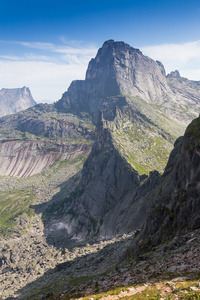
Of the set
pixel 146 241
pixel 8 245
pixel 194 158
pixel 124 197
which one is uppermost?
pixel 194 158

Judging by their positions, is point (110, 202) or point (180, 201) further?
point (110, 202)

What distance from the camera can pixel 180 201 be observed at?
184 feet

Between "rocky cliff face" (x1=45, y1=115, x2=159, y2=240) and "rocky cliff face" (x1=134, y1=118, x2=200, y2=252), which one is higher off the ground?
"rocky cliff face" (x1=134, y1=118, x2=200, y2=252)

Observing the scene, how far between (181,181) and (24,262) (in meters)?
133

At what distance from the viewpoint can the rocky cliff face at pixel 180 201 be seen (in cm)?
5134

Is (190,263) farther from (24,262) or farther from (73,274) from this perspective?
(24,262)

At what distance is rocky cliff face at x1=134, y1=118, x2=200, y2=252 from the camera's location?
51344mm

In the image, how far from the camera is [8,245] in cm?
17325

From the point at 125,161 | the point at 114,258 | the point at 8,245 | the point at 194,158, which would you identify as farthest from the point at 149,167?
the point at 8,245

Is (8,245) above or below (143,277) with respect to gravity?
below

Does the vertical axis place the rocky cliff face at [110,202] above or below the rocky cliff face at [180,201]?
below

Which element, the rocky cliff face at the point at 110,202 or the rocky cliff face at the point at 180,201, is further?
the rocky cliff face at the point at 110,202

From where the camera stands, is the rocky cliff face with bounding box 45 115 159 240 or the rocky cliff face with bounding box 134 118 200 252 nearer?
the rocky cliff face with bounding box 134 118 200 252

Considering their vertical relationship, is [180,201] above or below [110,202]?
above
